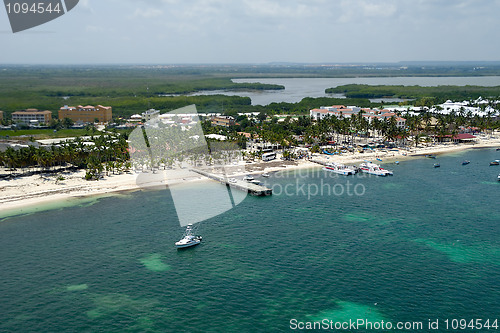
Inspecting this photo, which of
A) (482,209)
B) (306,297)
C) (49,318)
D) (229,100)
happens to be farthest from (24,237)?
(229,100)

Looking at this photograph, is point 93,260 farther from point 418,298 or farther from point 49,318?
point 418,298

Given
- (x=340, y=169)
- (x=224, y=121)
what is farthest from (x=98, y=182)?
(x=224, y=121)

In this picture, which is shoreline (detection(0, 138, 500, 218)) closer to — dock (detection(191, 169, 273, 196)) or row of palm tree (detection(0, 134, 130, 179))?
dock (detection(191, 169, 273, 196))

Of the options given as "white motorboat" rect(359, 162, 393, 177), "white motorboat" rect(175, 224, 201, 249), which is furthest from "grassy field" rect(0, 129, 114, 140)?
"white motorboat" rect(175, 224, 201, 249)

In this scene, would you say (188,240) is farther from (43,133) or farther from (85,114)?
(85,114)

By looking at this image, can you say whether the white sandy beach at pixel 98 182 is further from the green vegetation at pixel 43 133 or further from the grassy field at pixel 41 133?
the green vegetation at pixel 43 133
